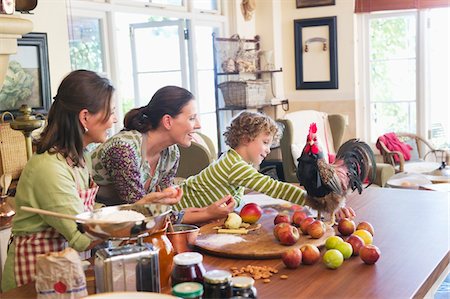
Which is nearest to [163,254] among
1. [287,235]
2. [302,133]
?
[287,235]

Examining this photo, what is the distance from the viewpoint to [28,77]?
11.9ft

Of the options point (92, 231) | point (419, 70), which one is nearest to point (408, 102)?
point (419, 70)

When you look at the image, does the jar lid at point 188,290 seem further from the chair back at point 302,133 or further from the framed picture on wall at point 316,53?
the framed picture on wall at point 316,53

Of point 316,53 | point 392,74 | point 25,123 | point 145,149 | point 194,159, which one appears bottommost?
point 194,159

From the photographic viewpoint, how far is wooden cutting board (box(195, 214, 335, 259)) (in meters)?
1.85

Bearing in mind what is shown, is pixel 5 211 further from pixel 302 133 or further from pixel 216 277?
pixel 302 133

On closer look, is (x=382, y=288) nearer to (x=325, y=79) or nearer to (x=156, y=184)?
(x=156, y=184)

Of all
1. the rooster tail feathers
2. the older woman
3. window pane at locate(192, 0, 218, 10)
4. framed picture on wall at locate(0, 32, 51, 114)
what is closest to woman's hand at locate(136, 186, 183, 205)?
the older woman

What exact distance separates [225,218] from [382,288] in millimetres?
813

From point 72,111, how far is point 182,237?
1.78ft

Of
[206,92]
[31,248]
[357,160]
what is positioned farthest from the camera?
[206,92]

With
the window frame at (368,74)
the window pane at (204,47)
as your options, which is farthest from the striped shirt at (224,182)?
the window frame at (368,74)

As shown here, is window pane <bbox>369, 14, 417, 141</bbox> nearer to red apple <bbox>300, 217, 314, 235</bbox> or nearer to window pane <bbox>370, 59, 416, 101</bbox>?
window pane <bbox>370, 59, 416, 101</bbox>

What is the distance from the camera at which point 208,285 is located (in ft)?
4.49
